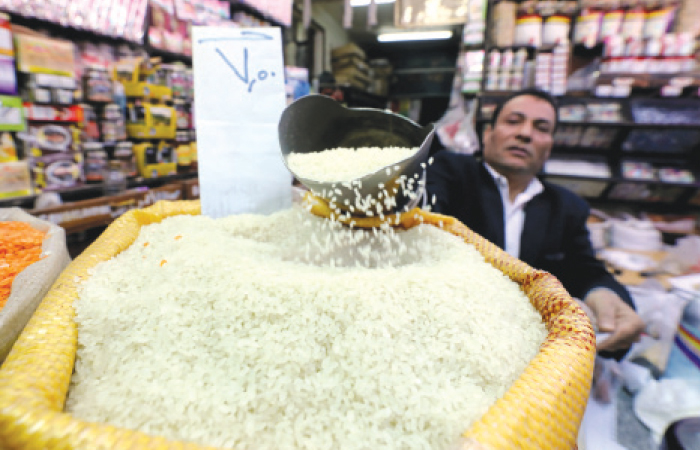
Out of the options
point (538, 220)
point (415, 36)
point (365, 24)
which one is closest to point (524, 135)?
point (538, 220)

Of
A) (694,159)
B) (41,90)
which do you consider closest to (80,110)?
(41,90)

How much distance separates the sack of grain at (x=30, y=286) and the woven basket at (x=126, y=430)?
1.0 inches

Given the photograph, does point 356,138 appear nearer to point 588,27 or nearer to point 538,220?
point 538,220

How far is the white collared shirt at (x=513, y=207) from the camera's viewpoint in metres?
1.70

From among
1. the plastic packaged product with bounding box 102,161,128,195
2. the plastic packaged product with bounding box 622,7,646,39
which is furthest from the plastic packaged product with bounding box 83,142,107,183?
the plastic packaged product with bounding box 622,7,646,39

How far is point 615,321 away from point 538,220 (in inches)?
25.9

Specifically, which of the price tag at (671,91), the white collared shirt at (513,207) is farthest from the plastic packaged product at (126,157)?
the price tag at (671,91)

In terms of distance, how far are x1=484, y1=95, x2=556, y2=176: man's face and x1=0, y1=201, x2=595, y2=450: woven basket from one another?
1163 millimetres

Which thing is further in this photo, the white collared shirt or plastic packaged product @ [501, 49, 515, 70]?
plastic packaged product @ [501, 49, 515, 70]

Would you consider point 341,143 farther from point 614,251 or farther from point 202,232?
point 614,251

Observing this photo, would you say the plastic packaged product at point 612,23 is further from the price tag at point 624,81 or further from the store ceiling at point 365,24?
the store ceiling at point 365,24

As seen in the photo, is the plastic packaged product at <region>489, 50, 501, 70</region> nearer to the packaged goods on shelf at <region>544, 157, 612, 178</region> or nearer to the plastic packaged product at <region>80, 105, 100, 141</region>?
the packaged goods on shelf at <region>544, 157, 612, 178</region>

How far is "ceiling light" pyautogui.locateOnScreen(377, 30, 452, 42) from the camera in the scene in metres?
7.08

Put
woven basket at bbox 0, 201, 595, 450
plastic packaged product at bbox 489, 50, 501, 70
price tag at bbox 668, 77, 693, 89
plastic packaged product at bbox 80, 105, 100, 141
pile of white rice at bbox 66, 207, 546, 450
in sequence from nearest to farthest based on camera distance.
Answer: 1. woven basket at bbox 0, 201, 595, 450
2. pile of white rice at bbox 66, 207, 546, 450
3. plastic packaged product at bbox 80, 105, 100, 141
4. price tag at bbox 668, 77, 693, 89
5. plastic packaged product at bbox 489, 50, 501, 70
